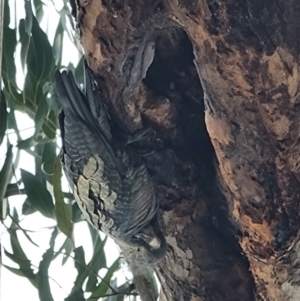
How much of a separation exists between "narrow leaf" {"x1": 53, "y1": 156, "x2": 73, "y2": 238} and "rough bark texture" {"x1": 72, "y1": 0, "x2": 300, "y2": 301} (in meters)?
0.16

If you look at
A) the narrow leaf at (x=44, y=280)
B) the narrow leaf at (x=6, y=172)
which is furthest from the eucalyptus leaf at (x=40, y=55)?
the narrow leaf at (x=44, y=280)

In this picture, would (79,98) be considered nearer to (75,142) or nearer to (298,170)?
(75,142)

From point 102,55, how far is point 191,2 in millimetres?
95

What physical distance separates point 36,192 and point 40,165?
8cm

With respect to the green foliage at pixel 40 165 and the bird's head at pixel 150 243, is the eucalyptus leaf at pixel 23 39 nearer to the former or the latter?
the green foliage at pixel 40 165

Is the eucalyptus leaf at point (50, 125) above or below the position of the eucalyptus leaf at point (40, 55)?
below

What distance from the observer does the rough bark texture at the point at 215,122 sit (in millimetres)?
451

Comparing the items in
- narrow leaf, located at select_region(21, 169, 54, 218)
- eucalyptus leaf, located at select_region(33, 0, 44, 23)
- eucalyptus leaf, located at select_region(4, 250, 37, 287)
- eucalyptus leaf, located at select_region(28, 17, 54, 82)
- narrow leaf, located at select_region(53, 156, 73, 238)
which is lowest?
eucalyptus leaf, located at select_region(4, 250, 37, 287)

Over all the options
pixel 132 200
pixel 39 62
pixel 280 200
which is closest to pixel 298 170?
pixel 280 200

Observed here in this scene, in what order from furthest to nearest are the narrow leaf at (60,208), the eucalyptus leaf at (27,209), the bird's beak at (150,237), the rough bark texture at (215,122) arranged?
the eucalyptus leaf at (27,209), the narrow leaf at (60,208), the bird's beak at (150,237), the rough bark texture at (215,122)

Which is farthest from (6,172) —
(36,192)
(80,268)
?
(80,268)

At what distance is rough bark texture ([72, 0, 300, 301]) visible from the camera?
0.45 metres

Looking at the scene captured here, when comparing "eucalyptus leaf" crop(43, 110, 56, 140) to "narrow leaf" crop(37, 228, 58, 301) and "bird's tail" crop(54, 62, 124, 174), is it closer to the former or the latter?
"narrow leaf" crop(37, 228, 58, 301)

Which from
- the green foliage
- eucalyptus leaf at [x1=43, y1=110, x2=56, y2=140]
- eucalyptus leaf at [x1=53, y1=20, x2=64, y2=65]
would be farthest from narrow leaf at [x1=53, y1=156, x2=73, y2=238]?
eucalyptus leaf at [x1=53, y1=20, x2=64, y2=65]
